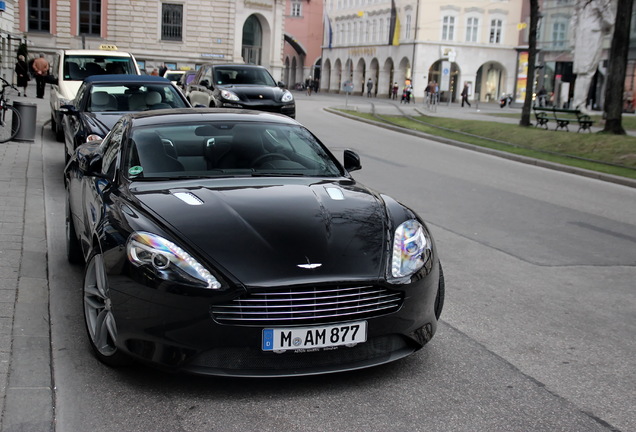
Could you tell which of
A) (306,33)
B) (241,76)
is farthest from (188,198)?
(306,33)

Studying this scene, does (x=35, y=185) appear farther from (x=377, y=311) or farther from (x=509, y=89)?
(x=509, y=89)

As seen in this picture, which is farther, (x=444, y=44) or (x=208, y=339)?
(x=444, y=44)

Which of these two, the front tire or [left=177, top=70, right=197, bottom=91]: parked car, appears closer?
the front tire

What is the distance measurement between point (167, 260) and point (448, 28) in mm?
74535

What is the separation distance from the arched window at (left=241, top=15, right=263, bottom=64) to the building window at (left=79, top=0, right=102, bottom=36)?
13.0 metres

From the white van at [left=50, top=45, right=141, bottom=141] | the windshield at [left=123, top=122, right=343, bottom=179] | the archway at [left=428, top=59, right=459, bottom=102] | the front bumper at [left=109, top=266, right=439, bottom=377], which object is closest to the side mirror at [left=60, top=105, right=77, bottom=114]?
the white van at [left=50, top=45, right=141, bottom=141]

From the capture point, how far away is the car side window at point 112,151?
18.1ft

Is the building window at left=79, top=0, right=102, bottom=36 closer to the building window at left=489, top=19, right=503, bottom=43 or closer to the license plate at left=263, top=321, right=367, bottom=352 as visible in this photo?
the building window at left=489, top=19, right=503, bottom=43

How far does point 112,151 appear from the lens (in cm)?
588

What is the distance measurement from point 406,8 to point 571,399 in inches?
2950

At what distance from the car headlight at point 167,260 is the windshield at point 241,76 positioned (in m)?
18.3

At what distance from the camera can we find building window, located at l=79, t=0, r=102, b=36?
6131 cm

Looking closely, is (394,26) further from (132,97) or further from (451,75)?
(132,97)

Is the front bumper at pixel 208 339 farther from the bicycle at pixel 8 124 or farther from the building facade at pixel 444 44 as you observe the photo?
the building facade at pixel 444 44
